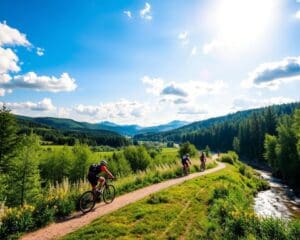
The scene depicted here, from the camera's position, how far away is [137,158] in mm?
60219

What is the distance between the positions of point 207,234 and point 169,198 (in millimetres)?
4845

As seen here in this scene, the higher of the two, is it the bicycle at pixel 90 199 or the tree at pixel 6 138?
the tree at pixel 6 138

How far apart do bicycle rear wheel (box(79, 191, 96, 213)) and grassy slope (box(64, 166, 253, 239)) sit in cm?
158

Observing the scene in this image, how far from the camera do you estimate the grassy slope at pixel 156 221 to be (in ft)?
34.6

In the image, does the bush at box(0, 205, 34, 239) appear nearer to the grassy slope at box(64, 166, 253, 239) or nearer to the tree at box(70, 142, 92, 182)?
the grassy slope at box(64, 166, 253, 239)

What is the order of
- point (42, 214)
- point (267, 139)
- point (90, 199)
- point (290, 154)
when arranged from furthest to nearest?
point (267, 139) → point (290, 154) → point (90, 199) → point (42, 214)

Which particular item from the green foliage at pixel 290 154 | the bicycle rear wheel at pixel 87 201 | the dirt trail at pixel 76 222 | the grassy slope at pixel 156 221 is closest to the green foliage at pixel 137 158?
the green foliage at pixel 290 154

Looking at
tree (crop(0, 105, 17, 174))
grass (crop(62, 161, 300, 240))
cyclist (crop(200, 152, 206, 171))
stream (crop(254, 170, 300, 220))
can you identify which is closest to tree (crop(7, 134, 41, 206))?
tree (crop(0, 105, 17, 174))

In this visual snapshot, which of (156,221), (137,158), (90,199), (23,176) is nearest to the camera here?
(156,221)

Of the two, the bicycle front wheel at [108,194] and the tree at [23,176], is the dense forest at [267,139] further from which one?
the tree at [23,176]

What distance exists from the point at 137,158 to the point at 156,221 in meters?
48.3

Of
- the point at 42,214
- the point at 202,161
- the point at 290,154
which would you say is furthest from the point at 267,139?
the point at 42,214

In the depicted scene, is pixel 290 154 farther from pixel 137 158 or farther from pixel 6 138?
pixel 6 138

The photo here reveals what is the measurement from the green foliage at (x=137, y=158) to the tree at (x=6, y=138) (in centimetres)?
3057
